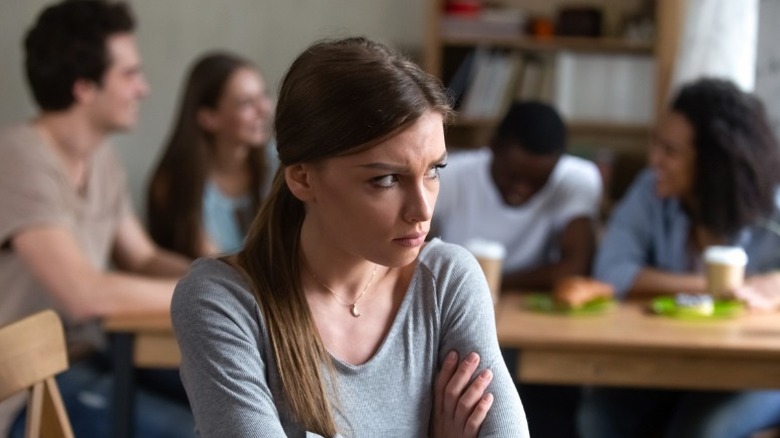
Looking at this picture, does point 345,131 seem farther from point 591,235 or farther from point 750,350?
point 591,235

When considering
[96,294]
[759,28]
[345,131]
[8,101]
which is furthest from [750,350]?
[8,101]

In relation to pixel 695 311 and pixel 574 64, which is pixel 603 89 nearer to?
pixel 574 64

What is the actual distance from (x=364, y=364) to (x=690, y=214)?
1550 mm

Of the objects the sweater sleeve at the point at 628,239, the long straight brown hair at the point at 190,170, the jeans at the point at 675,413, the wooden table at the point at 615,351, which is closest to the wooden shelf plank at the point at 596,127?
the long straight brown hair at the point at 190,170

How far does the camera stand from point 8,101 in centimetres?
415

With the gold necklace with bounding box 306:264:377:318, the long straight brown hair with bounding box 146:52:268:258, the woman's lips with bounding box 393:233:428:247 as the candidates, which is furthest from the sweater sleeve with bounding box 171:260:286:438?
the long straight brown hair with bounding box 146:52:268:258

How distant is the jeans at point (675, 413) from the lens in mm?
2578

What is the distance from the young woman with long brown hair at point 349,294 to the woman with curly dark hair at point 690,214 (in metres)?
1.26

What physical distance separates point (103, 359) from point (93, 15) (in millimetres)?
865

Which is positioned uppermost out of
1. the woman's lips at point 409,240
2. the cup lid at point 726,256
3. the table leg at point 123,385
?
the woman's lips at point 409,240

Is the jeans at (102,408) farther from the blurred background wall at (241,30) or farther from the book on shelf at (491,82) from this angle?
the book on shelf at (491,82)

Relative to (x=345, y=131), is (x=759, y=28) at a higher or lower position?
lower

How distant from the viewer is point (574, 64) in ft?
14.0

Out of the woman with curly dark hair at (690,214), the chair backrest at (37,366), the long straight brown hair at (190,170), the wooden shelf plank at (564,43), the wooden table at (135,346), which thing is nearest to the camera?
the chair backrest at (37,366)
